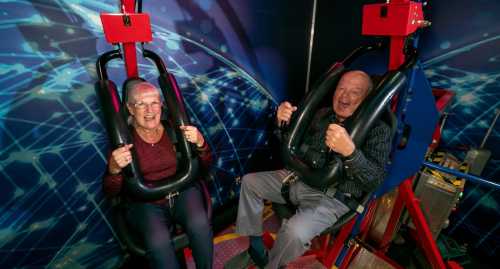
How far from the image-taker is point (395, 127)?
146 cm

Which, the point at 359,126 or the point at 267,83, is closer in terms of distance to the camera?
the point at 359,126

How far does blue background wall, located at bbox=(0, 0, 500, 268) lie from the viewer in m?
1.46

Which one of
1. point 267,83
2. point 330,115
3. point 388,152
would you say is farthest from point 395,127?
point 267,83

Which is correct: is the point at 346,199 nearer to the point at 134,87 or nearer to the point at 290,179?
the point at 290,179

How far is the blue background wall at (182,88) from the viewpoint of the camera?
57.4 inches

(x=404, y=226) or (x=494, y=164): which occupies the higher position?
(x=494, y=164)

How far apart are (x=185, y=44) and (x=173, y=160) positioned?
789 mm

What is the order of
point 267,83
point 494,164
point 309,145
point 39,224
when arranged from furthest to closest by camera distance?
1. point 267,83
2. point 494,164
3. point 309,145
4. point 39,224

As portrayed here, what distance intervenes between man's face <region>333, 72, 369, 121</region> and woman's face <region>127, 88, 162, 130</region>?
105 cm

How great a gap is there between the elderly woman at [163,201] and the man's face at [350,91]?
2.81ft

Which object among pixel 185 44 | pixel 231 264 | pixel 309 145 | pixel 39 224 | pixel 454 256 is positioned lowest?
pixel 454 256

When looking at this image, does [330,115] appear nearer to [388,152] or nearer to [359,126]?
[388,152]

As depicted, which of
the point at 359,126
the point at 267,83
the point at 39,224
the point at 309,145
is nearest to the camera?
the point at 359,126

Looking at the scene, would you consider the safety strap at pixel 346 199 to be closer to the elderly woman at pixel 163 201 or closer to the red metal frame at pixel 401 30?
the red metal frame at pixel 401 30
